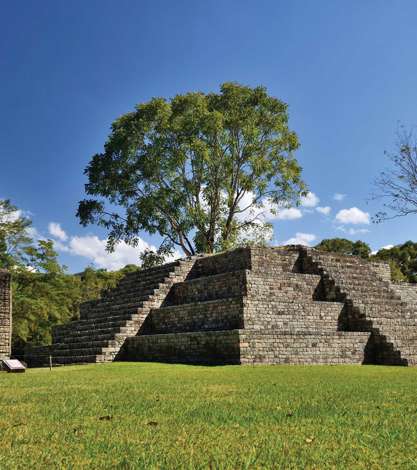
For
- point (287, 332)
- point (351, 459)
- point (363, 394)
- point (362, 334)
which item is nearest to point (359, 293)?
point (362, 334)

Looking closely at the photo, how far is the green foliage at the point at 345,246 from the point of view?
1740 inches

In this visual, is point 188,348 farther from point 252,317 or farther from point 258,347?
point 258,347

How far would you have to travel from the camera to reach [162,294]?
1792 cm

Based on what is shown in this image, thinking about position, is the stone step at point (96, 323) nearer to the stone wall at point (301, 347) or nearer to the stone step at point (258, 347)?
the stone step at point (258, 347)

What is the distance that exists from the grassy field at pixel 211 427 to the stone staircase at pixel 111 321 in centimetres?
814

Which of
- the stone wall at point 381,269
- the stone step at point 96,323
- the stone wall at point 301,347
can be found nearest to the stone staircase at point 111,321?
the stone step at point 96,323

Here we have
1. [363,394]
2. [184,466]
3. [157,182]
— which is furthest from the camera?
[157,182]

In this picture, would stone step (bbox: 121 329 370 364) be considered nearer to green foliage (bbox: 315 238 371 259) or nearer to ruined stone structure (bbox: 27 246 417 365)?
ruined stone structure (bbox: 27 246 417 365)

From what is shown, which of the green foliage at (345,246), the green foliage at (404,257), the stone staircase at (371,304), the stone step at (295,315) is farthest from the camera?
the green foliage at (345,246)

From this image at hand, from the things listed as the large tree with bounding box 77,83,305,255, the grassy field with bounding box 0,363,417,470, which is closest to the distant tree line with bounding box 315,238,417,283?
the large tree with bounding box 77,83,305,255

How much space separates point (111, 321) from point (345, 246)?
31574 millimetres

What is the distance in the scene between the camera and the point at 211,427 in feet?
13.9

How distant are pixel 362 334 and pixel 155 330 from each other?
6.18 m

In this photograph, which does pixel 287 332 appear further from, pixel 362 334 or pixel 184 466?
pixel 184 466
